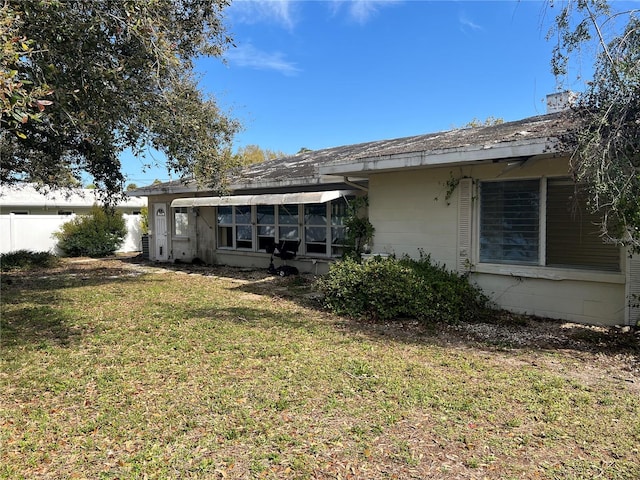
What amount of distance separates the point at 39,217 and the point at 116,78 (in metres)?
19.3

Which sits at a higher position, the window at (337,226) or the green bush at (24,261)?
the window at (337,226)

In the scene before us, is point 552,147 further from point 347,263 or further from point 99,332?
point 99,332

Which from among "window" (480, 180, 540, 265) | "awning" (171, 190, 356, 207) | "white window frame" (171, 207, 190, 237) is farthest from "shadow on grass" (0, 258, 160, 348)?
"window" (480, 180, 540, 265)

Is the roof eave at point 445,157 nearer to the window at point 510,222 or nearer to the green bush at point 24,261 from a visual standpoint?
the window at point 510,222

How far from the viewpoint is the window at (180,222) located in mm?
18422

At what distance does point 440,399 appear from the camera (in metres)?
4.43

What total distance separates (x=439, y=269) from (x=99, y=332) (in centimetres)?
647

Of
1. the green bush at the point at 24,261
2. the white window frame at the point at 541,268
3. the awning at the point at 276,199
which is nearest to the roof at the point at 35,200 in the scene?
the green bush at the point at 24,261

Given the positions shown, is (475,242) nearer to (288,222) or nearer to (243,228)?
(288,222)

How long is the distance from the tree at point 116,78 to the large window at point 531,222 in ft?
18.4

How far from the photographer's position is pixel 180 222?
61.5 feet

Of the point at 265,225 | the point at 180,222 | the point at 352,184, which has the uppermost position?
the point at 352,184

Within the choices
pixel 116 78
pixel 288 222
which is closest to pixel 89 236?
pixel 288 222

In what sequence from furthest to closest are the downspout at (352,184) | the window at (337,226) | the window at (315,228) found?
the window at (315,228)
the window at (337,226)
the downspout at (352,184)
